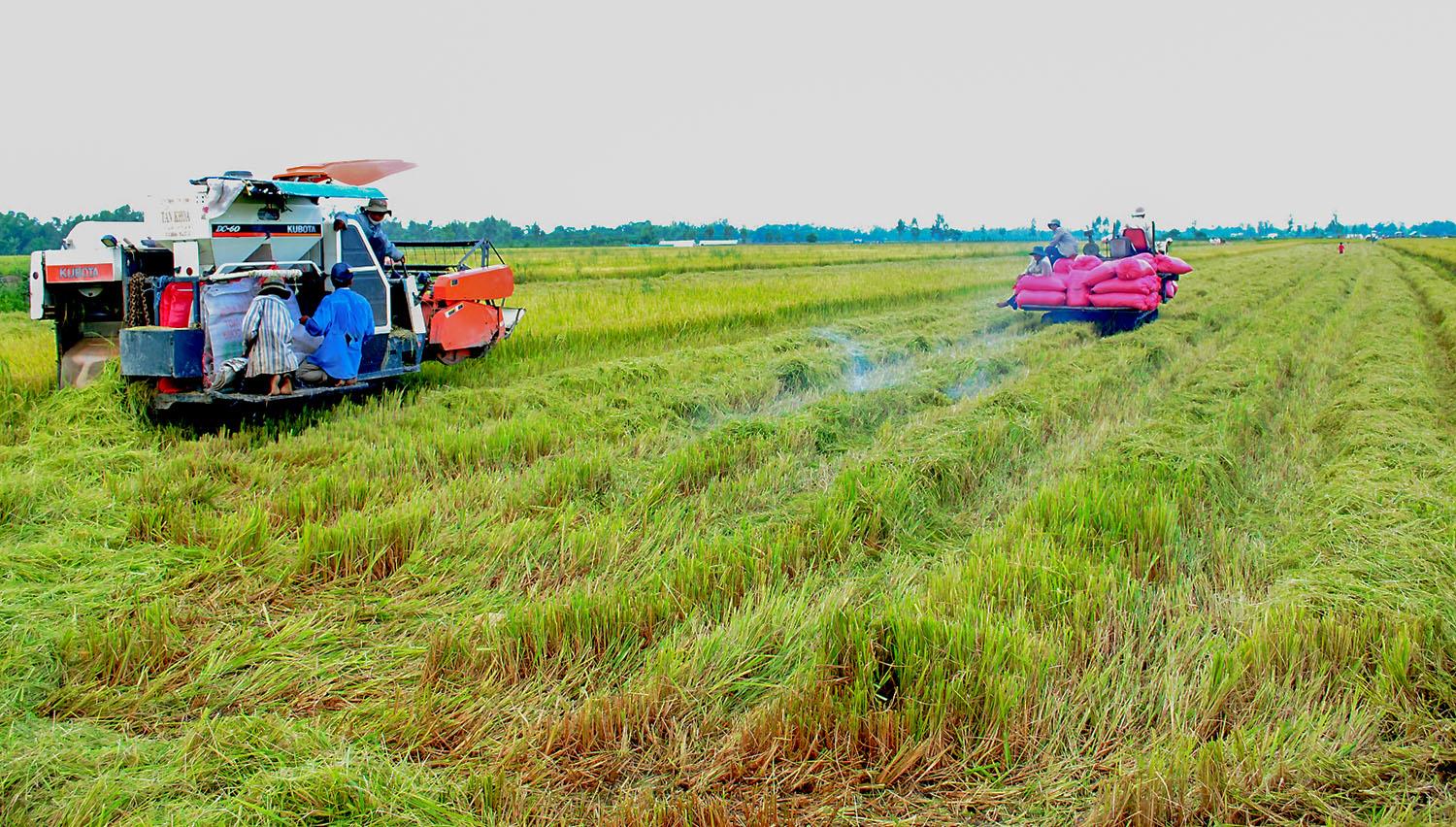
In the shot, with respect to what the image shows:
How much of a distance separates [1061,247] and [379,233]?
10.2 metres

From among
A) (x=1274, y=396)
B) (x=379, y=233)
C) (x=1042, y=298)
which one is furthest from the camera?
(x=1042, y=298)

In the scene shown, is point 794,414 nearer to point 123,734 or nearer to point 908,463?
point 908,463

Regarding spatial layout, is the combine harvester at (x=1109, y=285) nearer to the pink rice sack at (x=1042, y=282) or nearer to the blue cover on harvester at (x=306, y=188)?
the pink rice sack at (x=1042, y=282)

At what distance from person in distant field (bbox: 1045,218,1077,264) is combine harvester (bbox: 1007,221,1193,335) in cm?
18

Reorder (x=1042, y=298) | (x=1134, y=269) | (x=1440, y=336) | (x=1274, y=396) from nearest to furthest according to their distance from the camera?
(x=1274, y=396) → (x=1134, y=269) → (x=1440, y=336) → (x=1042, y=298)

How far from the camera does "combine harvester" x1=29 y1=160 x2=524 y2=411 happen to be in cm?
620

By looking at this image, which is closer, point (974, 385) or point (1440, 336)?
point (974, 385)

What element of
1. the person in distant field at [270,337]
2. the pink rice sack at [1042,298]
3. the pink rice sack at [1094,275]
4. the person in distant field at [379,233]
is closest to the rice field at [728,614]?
the person in distant field at [270,337]

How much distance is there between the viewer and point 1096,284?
43.2ft

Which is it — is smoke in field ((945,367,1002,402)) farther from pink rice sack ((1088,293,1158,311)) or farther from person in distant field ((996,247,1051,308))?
person in distant field ((996,247,1051,308))

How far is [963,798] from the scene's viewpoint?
→ 8.29ft

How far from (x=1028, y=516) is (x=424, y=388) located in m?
5.71

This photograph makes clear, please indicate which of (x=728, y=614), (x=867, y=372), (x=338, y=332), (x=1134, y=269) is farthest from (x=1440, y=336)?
(x=338, y=332)

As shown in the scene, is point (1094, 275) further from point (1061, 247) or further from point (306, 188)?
point (306, 188)
